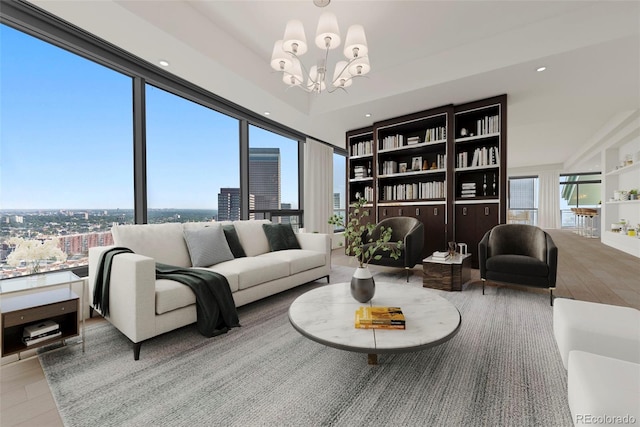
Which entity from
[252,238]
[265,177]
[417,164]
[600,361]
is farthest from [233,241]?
[417,164]

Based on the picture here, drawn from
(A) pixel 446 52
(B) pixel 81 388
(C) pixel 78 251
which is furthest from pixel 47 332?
(A) pixel 446 52

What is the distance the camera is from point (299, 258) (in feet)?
10.5

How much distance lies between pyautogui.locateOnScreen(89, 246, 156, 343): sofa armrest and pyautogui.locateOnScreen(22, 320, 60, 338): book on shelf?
35 centimetres

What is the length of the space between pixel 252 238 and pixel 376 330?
2.30m

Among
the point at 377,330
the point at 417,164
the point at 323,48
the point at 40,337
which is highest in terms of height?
the point at 323,48

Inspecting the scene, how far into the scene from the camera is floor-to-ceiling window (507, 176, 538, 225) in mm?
11445

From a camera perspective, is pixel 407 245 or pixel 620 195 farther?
pixel 620 195

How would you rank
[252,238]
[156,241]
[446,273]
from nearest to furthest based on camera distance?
[156,241]
[446,273]
[252,238]

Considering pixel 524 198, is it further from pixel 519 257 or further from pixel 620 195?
pixel 519 257

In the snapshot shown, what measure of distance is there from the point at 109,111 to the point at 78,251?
4.89 feet

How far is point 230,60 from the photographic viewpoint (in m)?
3.32

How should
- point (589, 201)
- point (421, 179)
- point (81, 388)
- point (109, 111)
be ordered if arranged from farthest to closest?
1. point (589, 201)
2. point (421, 179)
3. point (109, 111)
4. point (81, 388)

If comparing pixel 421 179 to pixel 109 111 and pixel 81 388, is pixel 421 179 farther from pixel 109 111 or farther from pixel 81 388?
pixel 81 388

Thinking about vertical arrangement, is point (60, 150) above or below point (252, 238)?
above
